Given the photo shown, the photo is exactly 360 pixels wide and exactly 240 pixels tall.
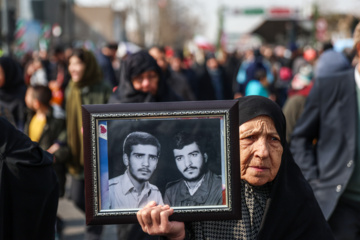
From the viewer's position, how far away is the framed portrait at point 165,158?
98.0 inches

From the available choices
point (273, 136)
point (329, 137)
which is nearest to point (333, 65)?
point (329, 137)

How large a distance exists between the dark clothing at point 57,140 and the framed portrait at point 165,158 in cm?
369

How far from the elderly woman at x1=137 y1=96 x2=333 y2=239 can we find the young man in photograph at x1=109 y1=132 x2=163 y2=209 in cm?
32

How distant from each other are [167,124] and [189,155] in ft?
0.48

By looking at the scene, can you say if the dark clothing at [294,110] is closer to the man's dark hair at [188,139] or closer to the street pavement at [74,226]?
the street pavement at [74,226]

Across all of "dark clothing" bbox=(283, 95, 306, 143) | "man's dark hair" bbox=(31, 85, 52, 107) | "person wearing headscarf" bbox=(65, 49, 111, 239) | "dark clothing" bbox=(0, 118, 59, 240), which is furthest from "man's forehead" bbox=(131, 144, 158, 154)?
"man's dark hair" bbox=(31, 85, 52, 107)

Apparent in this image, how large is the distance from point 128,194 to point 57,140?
3878 millimetres

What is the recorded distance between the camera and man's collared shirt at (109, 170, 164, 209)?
8.18ft

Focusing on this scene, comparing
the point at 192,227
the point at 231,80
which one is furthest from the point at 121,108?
the point at 231,80

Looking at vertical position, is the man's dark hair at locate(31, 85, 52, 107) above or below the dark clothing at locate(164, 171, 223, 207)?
above

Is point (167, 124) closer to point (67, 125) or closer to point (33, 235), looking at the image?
point (33, 235)

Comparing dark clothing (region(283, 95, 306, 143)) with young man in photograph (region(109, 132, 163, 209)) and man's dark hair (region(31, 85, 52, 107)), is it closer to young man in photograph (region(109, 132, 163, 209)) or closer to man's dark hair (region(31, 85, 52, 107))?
man's dark hair (region(31, 85, 52, 107))

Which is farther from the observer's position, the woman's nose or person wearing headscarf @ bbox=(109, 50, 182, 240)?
person wearing headscarf @ bbox=(109, 50, 182, 240)

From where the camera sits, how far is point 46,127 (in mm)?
6297
